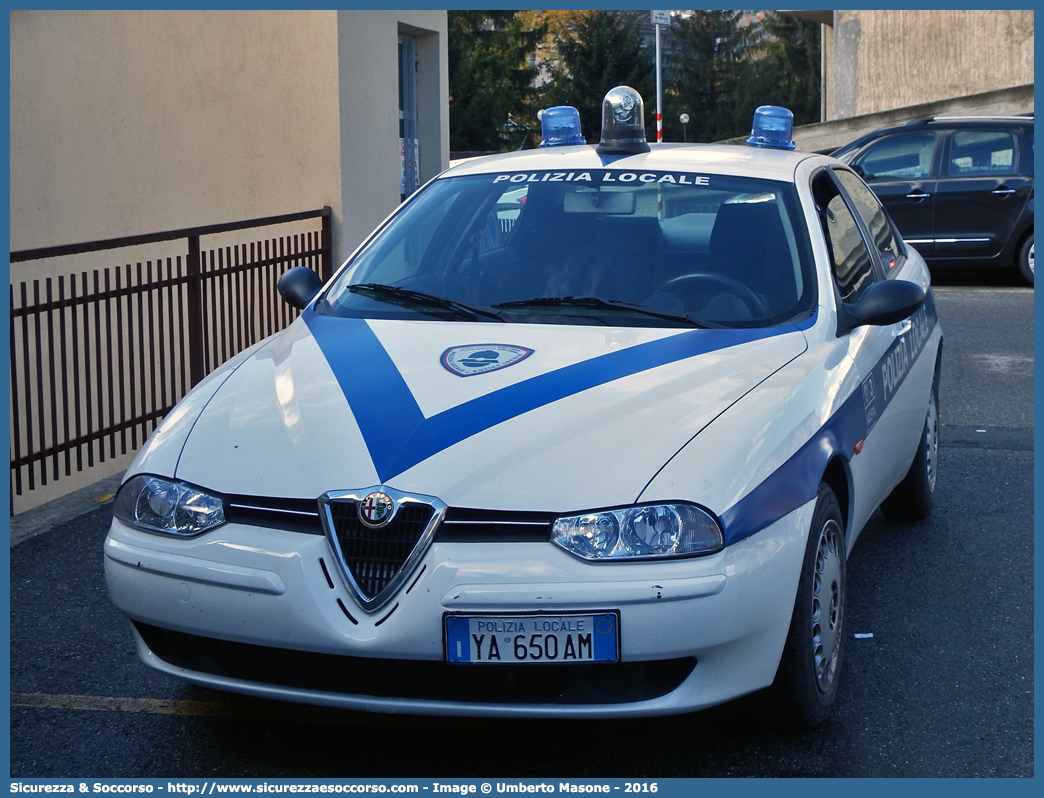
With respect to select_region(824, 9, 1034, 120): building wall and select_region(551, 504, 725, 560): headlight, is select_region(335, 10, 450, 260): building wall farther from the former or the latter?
select_region(824, 9, 1034, 120): building wall

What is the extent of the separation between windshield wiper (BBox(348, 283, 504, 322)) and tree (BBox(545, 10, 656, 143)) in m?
50.2

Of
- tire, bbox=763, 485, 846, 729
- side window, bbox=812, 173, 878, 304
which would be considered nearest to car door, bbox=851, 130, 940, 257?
side window, bbox=812, 173, 878, 304

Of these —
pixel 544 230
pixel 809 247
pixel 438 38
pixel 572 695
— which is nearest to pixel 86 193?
pixel 438 38

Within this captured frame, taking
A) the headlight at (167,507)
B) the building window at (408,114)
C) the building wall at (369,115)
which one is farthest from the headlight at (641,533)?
the building window at (408,114)

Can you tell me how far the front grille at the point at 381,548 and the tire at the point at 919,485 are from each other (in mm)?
2754

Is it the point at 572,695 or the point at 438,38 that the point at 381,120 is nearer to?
the point at 438,38

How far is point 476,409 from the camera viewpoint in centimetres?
327

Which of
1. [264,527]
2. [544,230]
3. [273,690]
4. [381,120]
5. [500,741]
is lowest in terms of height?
[500,741]

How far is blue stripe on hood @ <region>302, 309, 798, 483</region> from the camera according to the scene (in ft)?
10.3

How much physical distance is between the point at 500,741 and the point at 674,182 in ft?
6.76

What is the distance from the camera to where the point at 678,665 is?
9.78 feet

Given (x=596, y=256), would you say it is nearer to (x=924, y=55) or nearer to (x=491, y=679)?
(x=491, y=679)

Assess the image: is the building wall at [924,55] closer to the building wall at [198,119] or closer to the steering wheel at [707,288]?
the building wall at [198,119]

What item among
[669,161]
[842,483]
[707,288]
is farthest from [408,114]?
[842,483]
